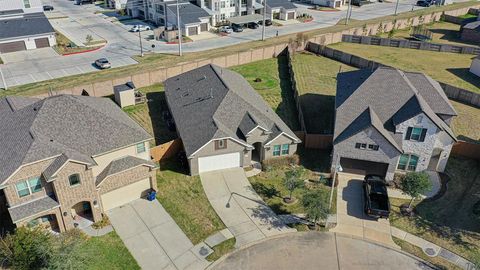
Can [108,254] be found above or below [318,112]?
below

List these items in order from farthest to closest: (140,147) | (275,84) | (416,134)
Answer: (275,84) < (416,134) < (140,147)

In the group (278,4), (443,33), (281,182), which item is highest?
(278,4)

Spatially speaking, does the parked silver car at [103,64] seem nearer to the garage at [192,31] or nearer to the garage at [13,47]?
the garage at [13,47]

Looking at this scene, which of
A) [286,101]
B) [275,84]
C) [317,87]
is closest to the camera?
[286,101]

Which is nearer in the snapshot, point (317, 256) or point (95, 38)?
point (317, 256)

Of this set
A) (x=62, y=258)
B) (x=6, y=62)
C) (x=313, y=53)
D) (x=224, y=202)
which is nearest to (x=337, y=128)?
(x=224, y=202)

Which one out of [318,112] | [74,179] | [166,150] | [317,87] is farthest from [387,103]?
[74,179]

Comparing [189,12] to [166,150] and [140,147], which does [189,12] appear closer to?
[166,150]
